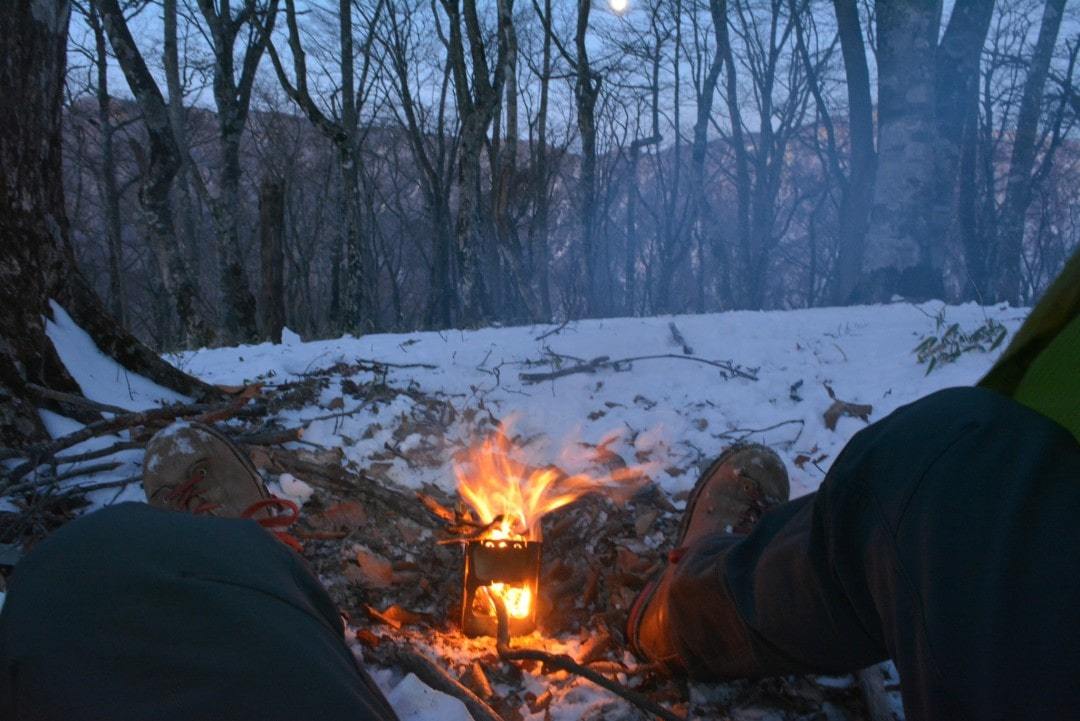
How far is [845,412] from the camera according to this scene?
326 cm

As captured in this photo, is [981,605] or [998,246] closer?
[981,605]

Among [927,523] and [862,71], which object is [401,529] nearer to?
[927,523]

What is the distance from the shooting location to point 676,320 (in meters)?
5.11

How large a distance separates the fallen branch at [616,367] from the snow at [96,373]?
1.84 m

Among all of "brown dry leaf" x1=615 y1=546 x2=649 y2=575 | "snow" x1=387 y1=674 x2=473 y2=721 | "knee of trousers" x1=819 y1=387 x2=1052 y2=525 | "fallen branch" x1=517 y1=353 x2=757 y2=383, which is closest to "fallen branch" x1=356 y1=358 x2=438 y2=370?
"fallen branch" x1=517 y1=353 x2=757 y2=383

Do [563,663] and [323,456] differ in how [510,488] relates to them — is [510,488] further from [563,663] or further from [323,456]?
[323,456]

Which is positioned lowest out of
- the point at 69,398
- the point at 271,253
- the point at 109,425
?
the point at 109,425

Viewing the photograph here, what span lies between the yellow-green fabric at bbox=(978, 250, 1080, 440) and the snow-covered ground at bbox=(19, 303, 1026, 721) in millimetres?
1904

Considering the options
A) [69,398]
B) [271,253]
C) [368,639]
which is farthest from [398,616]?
[271,253]

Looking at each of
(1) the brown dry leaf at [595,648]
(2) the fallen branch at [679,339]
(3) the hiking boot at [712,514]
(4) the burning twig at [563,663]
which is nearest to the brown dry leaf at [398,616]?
(4) the burning twig at [563,663]

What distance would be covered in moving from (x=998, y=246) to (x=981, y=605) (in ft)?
69.2

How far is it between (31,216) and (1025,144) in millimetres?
19466

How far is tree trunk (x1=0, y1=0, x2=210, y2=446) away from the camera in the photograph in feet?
8.54

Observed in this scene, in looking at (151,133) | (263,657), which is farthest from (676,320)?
(151,133)
